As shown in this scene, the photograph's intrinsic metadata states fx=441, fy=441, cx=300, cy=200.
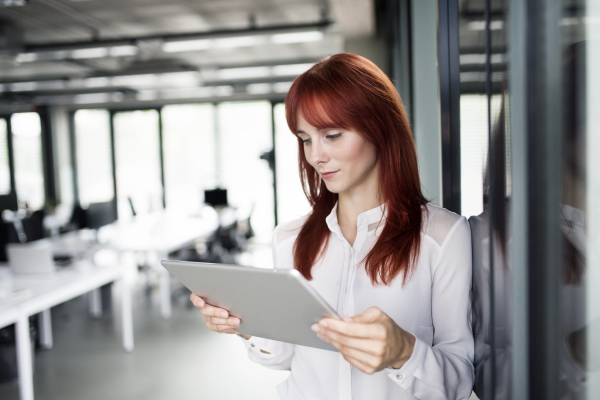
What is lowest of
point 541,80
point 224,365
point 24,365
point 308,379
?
point 224,365

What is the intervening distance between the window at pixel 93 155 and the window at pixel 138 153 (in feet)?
0.91

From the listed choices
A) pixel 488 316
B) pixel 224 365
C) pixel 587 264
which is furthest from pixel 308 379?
pixel 224 365

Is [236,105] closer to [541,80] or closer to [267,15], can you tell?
[267,15]

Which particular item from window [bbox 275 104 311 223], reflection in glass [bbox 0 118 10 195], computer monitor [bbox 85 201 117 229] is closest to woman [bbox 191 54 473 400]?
computer monitor [bbox 85 201 117 229]

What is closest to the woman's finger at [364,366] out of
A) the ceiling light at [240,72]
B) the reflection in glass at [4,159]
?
the ceiling light at [240,72]

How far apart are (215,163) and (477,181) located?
30.1 feet

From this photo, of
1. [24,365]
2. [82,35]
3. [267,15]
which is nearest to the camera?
[24,365]

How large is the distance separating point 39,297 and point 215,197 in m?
5.23

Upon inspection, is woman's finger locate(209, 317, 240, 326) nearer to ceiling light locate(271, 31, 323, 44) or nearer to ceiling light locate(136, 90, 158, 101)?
ceiling light locate(271, 31, 323, 44)

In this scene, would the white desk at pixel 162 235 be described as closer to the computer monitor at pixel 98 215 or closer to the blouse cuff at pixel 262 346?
the computer monitor at pixel 98 215

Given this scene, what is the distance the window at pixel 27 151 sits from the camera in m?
10.1

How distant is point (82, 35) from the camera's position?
19.7ft

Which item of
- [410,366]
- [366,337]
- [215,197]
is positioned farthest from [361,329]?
[215,197]

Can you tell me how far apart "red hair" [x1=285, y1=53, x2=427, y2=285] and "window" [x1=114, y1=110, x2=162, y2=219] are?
9.45m
